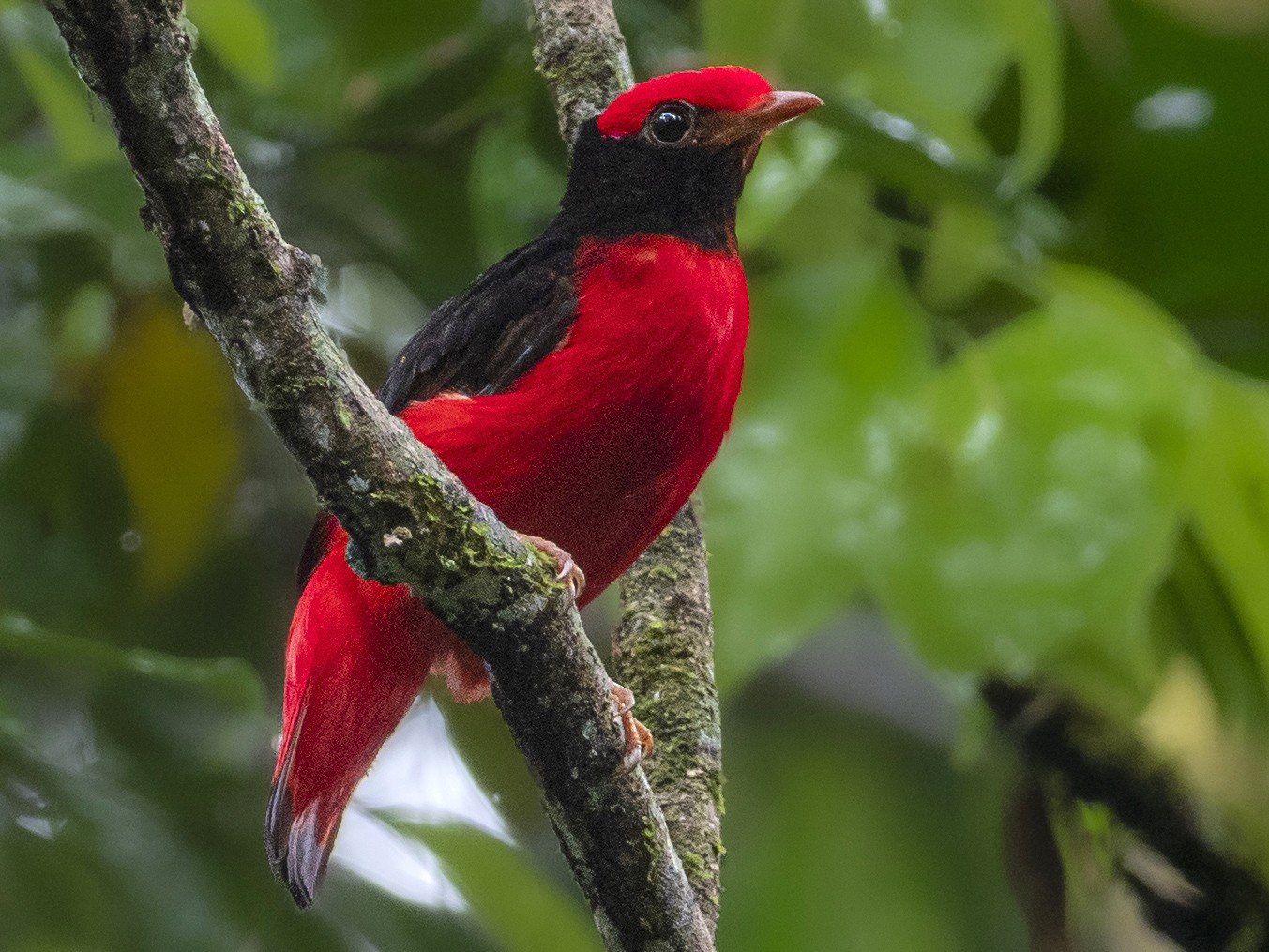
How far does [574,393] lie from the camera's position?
2154 mm

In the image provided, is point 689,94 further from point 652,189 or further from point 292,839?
point 292,839

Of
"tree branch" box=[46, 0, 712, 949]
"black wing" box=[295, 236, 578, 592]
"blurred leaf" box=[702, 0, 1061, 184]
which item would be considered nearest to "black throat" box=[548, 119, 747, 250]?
"black wing" box=[295, 236, 578, 592]

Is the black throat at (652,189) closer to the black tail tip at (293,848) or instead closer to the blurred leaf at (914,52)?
the blurred leaf at (914,52)

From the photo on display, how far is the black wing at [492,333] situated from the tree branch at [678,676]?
541 mm

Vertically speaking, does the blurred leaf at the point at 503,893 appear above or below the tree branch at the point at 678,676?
below

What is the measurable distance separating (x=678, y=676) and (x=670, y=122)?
3.05ft

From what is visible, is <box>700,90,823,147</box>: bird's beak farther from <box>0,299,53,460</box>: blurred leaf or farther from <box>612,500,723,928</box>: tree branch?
<box>0,299,53,460</box>: blurred leaf

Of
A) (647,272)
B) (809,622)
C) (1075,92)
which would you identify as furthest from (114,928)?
(1075,92)

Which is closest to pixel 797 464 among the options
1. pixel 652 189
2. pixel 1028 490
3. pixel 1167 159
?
pixel 1028 490

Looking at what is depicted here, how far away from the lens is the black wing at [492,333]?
224 cm

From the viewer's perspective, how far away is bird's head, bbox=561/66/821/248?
98.2 inches

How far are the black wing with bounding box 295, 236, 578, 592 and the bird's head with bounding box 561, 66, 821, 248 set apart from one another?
0.58 ft

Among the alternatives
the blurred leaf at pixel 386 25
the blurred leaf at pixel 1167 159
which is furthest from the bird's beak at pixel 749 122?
the blurred leaf at pixel 1167 159

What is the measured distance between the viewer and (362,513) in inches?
57.6
